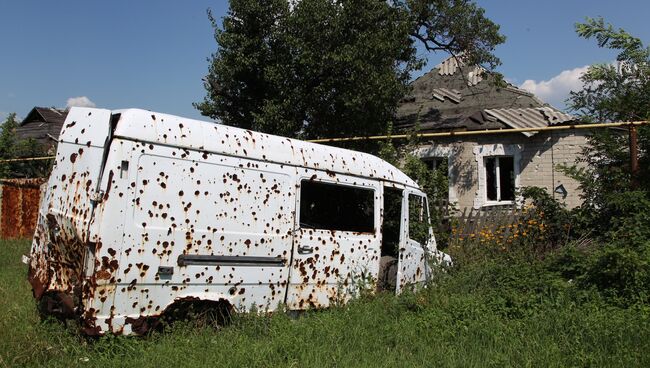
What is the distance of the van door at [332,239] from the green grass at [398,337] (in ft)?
1.13

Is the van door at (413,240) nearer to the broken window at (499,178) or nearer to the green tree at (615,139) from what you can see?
the green tree at (615,139)

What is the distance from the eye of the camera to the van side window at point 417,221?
7.30m

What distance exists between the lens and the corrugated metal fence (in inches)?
537

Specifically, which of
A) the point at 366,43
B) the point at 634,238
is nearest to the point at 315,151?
the point at 634,238

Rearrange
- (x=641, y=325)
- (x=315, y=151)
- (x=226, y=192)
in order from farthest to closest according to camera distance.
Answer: (x=315, y=151), (x=226, y=192), (x=641, y=325)

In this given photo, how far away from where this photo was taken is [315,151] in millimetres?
6180

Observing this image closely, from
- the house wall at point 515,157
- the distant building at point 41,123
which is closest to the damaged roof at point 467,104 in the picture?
the house wall at point 515,157

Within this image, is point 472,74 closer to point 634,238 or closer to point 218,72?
point 218,72

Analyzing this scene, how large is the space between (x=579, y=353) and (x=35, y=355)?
4689 mm

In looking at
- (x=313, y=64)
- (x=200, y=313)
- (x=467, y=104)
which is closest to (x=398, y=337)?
(x=200, y=313)

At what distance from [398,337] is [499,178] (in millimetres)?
10369

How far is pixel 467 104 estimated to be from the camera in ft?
54.0

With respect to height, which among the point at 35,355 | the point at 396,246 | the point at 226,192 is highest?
the point at 226,192

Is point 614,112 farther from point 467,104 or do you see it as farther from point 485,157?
point 467,104
